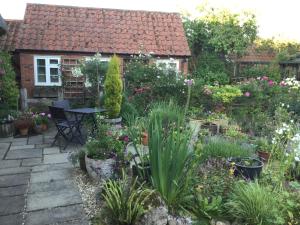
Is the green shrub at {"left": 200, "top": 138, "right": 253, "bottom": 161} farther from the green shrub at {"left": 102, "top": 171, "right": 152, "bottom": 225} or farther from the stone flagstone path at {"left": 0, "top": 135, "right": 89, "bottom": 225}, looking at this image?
the stone flagstone path at {"left": 0, "top": 135, "right": 89, "bottom": 225}

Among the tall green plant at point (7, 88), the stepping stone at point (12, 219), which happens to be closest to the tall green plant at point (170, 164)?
the stepping stone at point (12, 219)

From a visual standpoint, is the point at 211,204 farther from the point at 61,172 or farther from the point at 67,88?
the point at 67,88

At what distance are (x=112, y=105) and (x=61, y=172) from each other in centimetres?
269

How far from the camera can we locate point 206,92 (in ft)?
27.6

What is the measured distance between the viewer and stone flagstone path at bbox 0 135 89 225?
3.21 meters

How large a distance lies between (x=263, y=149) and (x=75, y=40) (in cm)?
804

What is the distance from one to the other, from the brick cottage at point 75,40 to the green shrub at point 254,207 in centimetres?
773

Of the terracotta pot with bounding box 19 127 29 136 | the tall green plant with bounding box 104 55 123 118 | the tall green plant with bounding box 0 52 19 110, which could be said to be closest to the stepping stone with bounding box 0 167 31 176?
the terracotta pot with bounding box 19 127 29 136

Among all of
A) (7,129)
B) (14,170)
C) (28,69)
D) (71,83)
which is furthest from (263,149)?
(28,69)

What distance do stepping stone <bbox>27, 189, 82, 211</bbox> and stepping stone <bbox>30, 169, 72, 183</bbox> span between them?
464 mm

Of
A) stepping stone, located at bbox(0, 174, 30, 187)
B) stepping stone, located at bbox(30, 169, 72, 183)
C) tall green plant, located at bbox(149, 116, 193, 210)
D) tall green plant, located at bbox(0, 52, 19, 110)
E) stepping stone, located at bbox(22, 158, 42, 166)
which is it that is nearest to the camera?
tall green plant, located at bbox(149, 116, 193, 210)

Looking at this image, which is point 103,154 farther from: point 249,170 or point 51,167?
point 249,170

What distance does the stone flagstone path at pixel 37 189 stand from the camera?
3.21 meters

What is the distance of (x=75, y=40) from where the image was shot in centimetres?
1081
